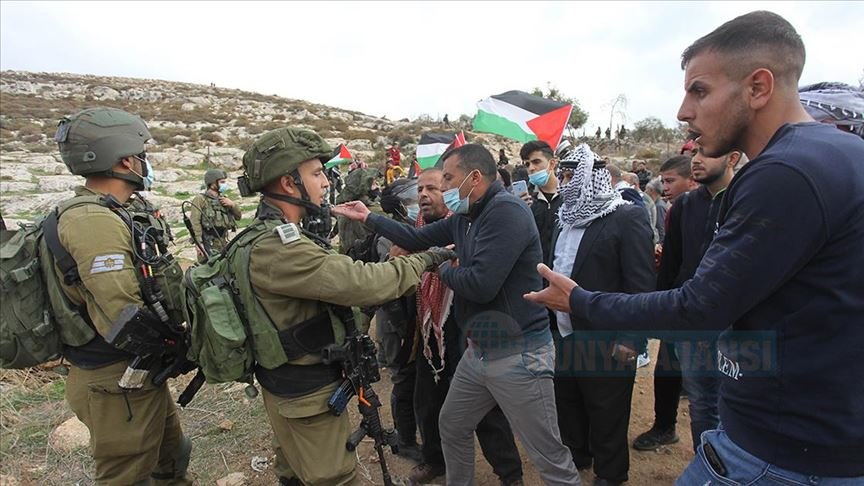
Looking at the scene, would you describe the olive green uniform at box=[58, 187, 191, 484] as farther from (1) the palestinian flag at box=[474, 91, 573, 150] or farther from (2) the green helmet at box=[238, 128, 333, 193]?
(1) the palestinian flag at box=[474, 91, 573, 150]

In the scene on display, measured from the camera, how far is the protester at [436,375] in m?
3.16

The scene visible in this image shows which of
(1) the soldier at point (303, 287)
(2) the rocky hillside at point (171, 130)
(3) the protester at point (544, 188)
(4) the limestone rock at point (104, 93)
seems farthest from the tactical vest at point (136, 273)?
(4) the limestone rock at point (104, 93)

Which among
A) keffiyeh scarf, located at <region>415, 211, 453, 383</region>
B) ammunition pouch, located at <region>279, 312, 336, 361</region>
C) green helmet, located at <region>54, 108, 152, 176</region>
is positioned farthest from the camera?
keffiyeh scarf, located at <region>415, 211, 453, 383</region>

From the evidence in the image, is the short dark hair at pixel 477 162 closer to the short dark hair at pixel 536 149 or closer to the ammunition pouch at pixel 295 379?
the ammunition pouch at pixel 295 379

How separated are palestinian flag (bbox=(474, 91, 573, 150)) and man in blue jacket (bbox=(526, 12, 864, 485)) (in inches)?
165

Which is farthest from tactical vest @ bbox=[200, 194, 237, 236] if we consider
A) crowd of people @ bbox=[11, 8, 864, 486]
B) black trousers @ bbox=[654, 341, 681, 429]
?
black trousers @ bbox=[654, 341, 681, 429]

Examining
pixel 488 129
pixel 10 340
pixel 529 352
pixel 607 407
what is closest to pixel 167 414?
pixel 10 340

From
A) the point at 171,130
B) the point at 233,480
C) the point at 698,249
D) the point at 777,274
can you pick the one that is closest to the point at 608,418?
the point at 698,249

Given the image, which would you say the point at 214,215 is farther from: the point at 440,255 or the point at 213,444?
the point at 440,255

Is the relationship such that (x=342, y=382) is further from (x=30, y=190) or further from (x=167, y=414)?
(x=30, y=190)

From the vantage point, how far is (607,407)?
3.02m

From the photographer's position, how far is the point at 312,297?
2107 millimetres

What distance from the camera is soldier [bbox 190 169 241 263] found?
856 cm

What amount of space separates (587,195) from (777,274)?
6.24 ft
